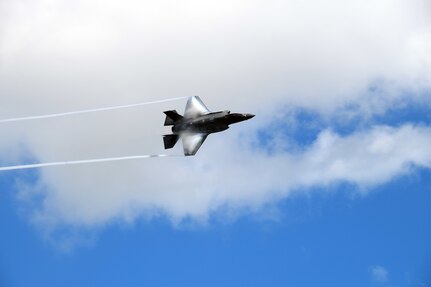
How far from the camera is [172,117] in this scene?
71.9 meters

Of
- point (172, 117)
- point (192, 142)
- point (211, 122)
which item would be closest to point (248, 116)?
point (211, 122)

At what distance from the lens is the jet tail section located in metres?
71.3

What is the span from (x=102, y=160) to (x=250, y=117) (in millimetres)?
24047

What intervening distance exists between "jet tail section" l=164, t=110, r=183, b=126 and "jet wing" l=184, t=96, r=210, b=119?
4.18ft

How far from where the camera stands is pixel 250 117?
68500 millimetres

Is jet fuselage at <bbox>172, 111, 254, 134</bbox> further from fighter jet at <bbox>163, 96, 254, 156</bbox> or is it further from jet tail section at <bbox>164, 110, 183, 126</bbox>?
jet tail section at <bbox>164, 110, 183, 126</bbox>

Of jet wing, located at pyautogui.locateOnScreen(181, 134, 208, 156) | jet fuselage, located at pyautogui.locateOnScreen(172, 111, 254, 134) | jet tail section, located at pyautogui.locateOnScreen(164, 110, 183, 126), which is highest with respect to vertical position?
jet tail section, located at pyautogui.locateOnScreen(164, 110, 183, 126)

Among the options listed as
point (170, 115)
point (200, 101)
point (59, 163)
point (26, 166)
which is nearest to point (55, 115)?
point (59, 163)

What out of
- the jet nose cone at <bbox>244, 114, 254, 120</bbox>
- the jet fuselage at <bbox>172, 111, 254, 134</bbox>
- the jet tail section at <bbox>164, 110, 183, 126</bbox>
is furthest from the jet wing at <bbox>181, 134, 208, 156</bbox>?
the jet nose cone at <bbox>244, 114, 254, 120</bbox>

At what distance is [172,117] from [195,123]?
14.4ft

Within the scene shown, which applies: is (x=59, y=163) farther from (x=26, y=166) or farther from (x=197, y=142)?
(x=197, y=142)

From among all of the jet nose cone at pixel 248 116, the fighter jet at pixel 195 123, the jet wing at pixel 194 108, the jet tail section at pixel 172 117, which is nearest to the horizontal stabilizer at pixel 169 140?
the fighter jet at pixel 195 123

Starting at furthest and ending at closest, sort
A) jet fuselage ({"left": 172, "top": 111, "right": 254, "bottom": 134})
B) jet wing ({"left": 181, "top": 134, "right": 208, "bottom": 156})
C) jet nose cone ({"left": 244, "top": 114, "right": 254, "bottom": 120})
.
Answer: jet wing ({"left": 181, "top": 134, "right": 208, "bottom": 156}), jet nose cone ({"left": 244, "top": 114, "right": 254, "bottom": 120}), jet fuselage ({"left": 172, "top": 111, "right": 254, "bottom": 134})

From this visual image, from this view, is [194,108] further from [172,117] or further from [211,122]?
[211,122]
